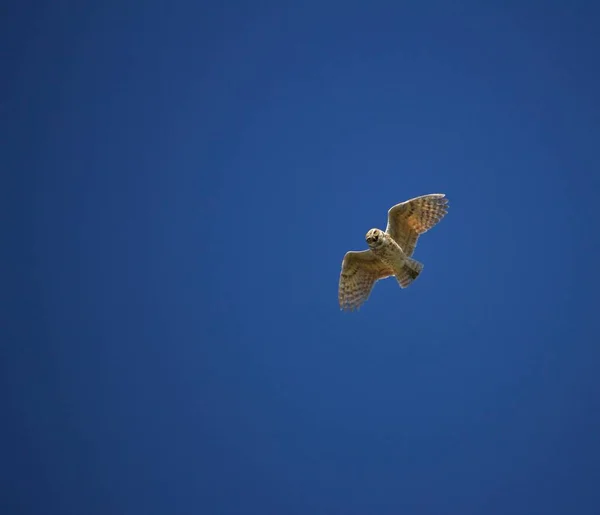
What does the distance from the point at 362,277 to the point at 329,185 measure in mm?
124394

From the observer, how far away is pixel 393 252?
16.2 metres

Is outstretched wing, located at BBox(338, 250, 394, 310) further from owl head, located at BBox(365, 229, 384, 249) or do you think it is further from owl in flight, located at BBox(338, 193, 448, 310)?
owl head, located at BBox(365, 229, 384, 249)

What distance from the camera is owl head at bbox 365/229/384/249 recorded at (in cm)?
1570

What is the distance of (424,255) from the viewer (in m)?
104

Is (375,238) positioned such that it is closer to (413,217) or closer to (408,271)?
(413,217)

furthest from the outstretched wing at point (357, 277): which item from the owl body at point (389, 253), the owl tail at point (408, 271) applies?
the owl body at point (389, 253)

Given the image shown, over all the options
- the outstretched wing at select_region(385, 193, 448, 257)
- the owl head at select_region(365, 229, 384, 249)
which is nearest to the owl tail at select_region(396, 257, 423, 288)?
the outstretched wing at select_region(385, 193, 448, 257)

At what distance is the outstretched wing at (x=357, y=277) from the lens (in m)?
17.2

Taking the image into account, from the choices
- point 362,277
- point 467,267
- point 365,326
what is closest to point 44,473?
point 362,277

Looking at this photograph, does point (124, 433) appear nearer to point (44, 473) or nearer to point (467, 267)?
point (44, 473)

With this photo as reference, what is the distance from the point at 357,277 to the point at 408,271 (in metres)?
1.42

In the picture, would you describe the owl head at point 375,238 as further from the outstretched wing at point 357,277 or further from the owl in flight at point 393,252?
the outstretched wing at point 357,277

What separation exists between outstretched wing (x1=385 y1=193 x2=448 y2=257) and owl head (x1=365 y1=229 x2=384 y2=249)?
0.65 m

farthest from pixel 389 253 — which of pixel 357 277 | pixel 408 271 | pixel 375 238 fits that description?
pixel 357 277
